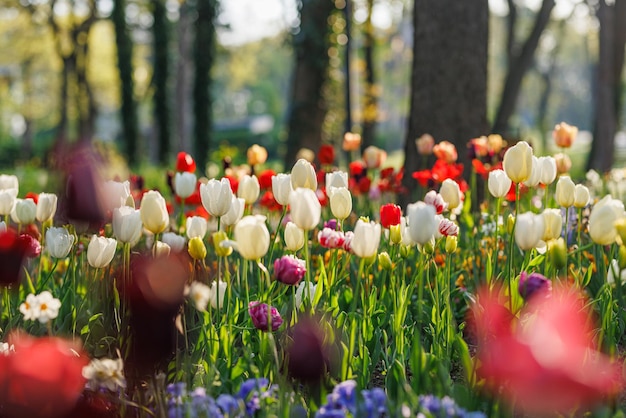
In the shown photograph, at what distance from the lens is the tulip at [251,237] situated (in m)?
2.12

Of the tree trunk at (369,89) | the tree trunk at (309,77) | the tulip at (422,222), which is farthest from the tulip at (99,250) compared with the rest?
the tree trunk at (369,89)

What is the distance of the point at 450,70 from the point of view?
20.5 ft

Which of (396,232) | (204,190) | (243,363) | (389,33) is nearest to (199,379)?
(243,363)

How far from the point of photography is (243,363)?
2.42 meters

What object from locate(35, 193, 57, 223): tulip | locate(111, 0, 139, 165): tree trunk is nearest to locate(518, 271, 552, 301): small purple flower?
locate(35, 193, 57, 223): tulip

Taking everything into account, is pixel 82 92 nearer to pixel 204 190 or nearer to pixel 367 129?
pixel 367 129

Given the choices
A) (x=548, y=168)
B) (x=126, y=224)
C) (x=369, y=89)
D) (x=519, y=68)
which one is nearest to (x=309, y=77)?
(x=519, y=68)

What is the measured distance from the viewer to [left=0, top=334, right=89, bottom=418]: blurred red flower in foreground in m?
1.62

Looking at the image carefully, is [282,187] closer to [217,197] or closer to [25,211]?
[217,197]

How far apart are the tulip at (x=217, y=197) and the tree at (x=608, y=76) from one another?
8803 millimetres

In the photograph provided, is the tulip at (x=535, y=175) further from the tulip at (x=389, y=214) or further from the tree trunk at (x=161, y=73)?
the tree trunk at (x=161, y=73)

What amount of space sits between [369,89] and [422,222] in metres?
13.5

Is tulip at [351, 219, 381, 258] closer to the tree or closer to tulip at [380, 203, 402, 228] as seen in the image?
tulip at [380, 203, 402, 228]

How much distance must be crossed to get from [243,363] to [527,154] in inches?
48.4
